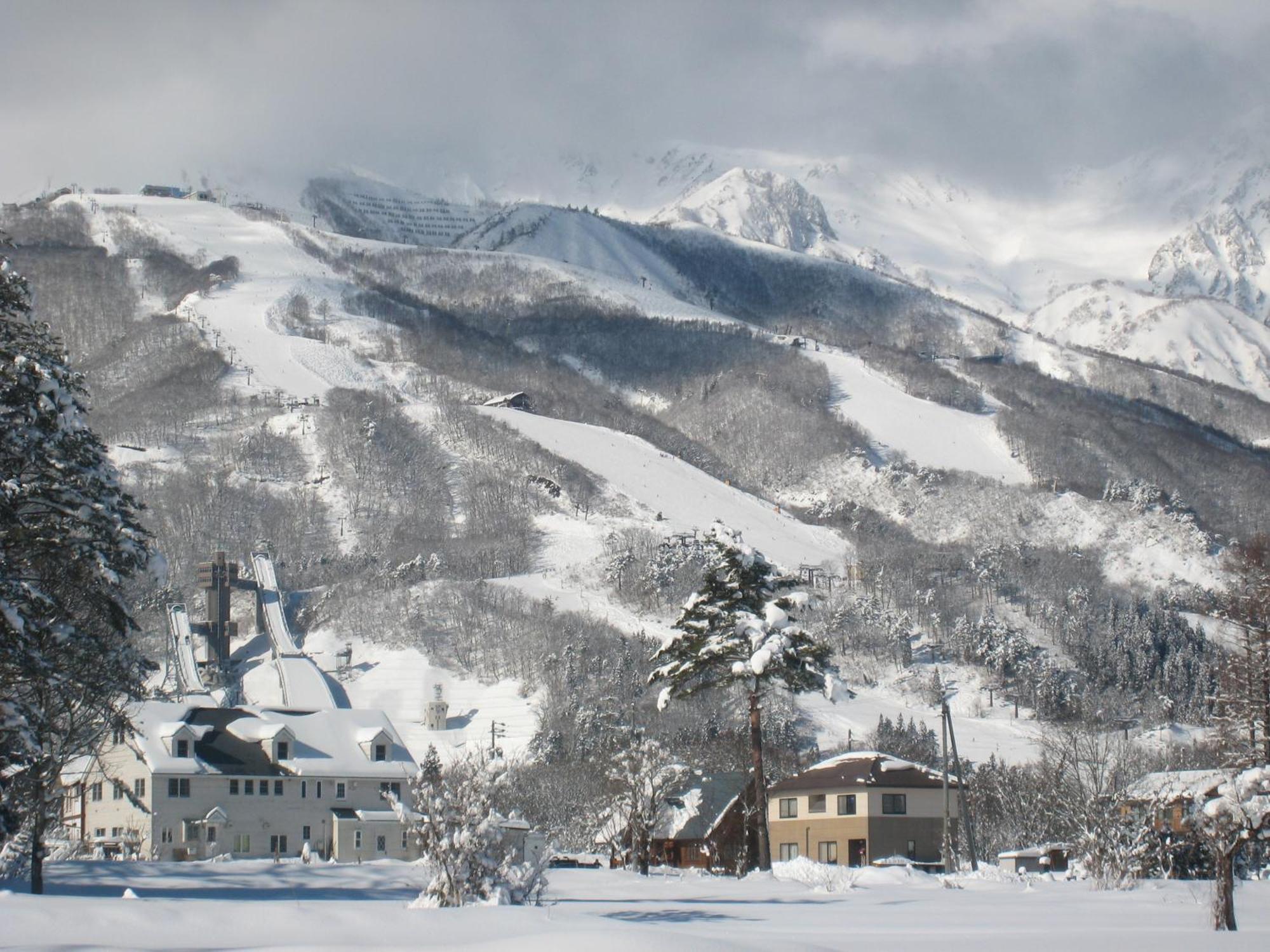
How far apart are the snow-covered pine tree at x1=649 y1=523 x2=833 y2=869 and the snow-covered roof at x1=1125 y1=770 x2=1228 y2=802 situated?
8.94 m

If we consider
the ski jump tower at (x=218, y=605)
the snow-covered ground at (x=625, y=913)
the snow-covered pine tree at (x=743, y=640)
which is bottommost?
the snow-covered ground at (x=625, y=913)

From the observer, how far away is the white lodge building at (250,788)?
69.4m

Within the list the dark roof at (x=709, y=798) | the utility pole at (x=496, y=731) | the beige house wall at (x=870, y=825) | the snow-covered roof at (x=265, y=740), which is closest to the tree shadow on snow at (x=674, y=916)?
the beige house wall at (x=870, y=825)

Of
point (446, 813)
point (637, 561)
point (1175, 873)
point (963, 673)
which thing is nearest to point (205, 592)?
point (637, 561)

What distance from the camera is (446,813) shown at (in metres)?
26.2

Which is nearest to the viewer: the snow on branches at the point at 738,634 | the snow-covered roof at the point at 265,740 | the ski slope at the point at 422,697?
the snow on branches at the point at 738,634

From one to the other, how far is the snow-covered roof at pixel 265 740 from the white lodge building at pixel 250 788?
66 mm

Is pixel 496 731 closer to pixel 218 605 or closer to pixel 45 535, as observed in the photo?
pixel 218 605

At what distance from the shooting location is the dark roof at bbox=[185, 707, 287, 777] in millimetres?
72250

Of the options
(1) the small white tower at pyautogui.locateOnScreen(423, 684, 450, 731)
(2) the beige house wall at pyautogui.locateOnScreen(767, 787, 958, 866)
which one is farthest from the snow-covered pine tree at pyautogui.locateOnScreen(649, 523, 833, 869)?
(1) the small white tower at pyautogui.locateOnScreen(423, 684, 450, 731)

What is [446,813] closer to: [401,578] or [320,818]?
[320,818]

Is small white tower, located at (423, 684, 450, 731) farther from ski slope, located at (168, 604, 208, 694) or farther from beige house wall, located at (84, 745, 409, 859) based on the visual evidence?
Result: beige house wall, located at (84, 745, 409, 859)

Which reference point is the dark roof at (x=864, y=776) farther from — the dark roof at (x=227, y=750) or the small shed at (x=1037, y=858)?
the dark roof at (x=227, y=750)

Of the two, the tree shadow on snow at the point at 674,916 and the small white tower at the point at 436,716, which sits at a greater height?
the small white tower at the point at 436,716
